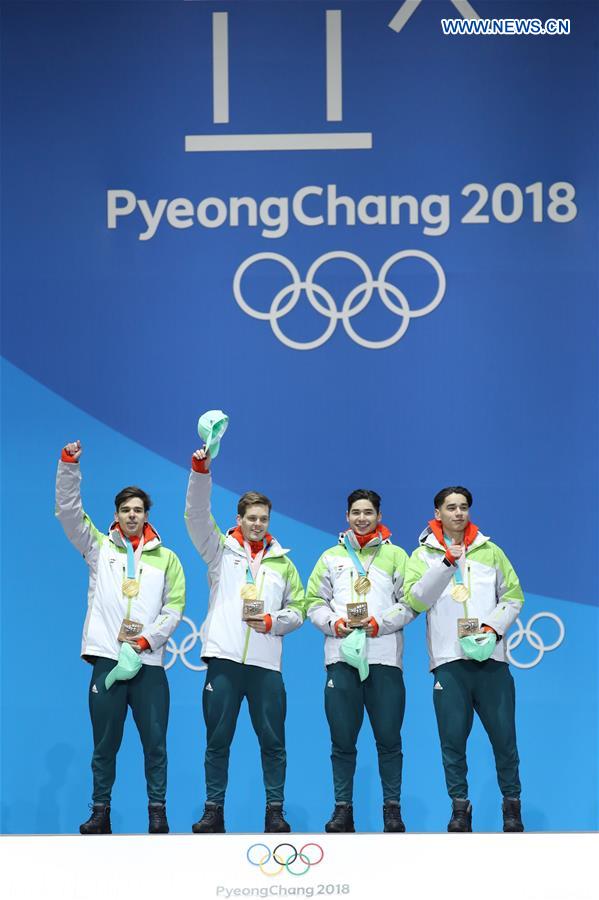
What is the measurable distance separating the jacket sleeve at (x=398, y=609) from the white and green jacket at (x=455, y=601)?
0.05m

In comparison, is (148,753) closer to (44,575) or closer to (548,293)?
(44,575)

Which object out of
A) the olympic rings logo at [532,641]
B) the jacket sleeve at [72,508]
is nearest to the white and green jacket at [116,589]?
the jacket sleeve at [72,508]

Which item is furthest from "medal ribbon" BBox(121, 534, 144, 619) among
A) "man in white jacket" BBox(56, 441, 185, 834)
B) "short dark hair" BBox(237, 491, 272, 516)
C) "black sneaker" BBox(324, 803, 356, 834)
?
"black sneaker" BBox(324, 803, 356, 834)

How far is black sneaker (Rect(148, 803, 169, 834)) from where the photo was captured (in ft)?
19.5

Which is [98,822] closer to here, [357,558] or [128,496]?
[128,496]

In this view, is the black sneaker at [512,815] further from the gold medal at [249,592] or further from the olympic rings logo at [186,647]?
the olympic rings logo at [186,647]

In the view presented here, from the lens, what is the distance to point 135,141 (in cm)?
716

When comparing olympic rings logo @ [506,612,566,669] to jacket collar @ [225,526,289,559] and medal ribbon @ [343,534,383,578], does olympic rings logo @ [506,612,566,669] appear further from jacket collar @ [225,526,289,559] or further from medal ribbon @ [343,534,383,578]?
jacket collar @ [225,526,289,559]

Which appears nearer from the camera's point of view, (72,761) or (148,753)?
(148,753)

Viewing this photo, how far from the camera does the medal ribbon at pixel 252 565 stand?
241 inches

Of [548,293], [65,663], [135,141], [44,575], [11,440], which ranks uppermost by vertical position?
[135,141]

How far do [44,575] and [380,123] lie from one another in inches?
125
